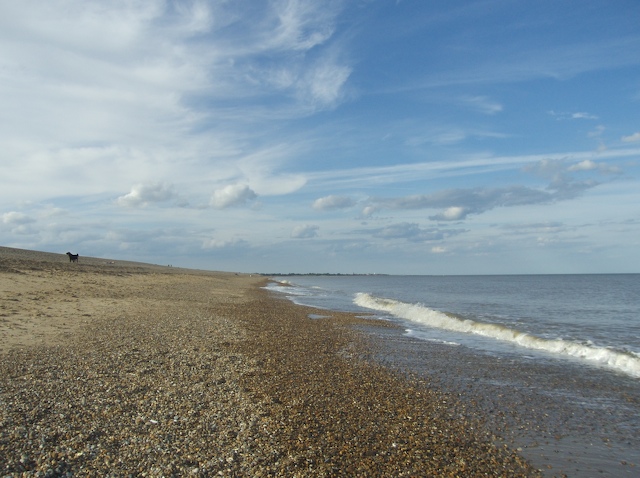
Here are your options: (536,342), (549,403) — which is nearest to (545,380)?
(549,403)

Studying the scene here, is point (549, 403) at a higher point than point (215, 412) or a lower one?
lower

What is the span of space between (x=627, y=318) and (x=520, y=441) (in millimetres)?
30440

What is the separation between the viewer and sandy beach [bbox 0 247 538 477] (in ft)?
22.0

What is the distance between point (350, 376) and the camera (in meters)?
12.4

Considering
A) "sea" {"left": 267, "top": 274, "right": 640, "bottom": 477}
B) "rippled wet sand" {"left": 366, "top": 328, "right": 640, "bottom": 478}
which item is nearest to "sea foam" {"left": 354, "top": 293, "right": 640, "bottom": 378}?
"sea" {"left": 267, "top": 274, "right": 640, "bottom": 477}

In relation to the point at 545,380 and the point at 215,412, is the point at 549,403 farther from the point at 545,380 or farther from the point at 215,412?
the point at 215,412

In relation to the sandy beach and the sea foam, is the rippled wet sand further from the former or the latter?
the sea foam

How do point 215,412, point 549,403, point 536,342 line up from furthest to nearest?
point 536,342 → point 549,403 → point 215,412

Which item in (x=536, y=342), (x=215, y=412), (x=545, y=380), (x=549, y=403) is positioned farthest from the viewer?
(x=536, y=342)

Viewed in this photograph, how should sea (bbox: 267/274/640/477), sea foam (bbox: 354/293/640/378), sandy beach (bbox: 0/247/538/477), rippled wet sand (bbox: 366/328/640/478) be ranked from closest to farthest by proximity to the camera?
1. sandy beach (bbox: 0/247/538/477)
2. rippled wet sand (bbox: 366/328/640/478)
3. sea (bbox: 267/274/640/477)
4. sea foam (bbox: 354/293/640/378)

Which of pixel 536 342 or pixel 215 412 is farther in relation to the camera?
pixel 536 342

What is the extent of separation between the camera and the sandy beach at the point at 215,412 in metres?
6.69

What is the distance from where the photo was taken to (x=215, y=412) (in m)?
8.67

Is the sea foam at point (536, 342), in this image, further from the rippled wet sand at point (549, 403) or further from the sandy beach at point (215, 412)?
the sandy beach at point (215, 412)
